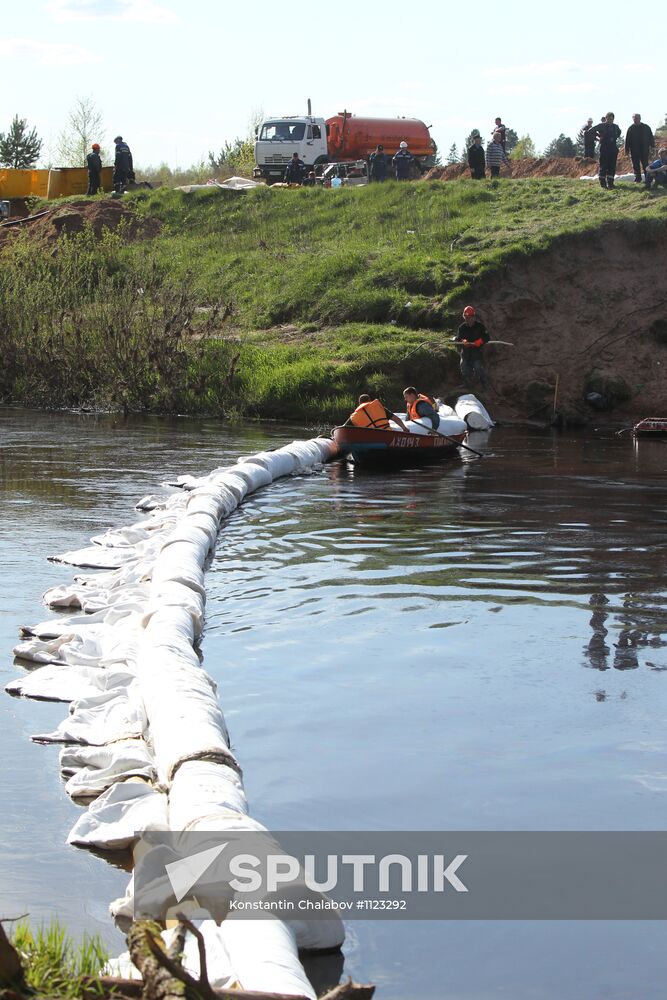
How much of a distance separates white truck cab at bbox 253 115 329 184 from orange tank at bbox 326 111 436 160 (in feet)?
8.40

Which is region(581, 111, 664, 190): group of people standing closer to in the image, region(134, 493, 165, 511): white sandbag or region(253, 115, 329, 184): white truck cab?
region(253, 115, 329, 184): white truck cab

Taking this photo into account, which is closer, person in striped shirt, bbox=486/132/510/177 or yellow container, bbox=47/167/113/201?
person in striped shirt, bbox=486/132/510/177

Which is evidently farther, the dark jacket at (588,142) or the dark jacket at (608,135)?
the dark jacket at (588,142)

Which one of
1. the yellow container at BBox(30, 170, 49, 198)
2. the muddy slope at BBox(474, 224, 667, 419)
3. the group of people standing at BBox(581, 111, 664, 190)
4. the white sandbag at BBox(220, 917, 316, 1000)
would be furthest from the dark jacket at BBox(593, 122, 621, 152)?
the white sandbag at BBox(220, 917, 316, 1000)

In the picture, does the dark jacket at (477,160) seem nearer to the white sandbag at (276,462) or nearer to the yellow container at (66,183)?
the yellow container at (66,183)

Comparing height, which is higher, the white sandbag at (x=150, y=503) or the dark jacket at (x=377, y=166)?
the dark jacket at (x=377, y=166)

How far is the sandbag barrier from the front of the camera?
527cm

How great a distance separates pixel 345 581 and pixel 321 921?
24.2 ft

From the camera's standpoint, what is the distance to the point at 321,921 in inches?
219

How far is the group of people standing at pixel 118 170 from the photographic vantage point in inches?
1864

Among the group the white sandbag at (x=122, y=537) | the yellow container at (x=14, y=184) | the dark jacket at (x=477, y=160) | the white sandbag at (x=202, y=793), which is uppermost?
the dark jacket at (x=477, y=160)

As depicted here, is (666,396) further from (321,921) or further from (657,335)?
(321,921)

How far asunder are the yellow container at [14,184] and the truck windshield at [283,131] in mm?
8948

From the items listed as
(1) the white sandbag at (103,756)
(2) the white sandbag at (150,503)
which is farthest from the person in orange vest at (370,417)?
(1) the white sandbag at (103,756)
